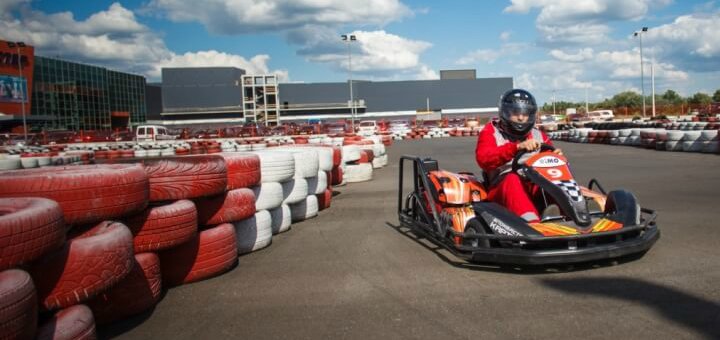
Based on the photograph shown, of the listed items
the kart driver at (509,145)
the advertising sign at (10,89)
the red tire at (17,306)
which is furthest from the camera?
the advertising sign at (10,89)

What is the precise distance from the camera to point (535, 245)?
4277 mm

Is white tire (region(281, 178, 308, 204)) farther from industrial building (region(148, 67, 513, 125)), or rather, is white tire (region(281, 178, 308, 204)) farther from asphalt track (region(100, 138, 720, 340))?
industrial building (region(148, 67, 513, 125))

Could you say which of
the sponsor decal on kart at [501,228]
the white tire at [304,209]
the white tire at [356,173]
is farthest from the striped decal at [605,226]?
the white tire at [356,173]

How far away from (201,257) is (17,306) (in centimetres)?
217

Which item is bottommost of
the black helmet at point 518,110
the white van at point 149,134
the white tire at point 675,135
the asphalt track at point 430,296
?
the asphalt track at point 430,296

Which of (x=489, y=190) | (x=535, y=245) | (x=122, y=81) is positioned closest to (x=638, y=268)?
(x=535, y=245)

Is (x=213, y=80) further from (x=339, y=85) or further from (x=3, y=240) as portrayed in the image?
(x=3, y=240)

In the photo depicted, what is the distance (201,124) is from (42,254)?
66486 millimetres

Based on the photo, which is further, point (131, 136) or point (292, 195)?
point (131, 136)

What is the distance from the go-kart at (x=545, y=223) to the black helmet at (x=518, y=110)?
0.34 meters

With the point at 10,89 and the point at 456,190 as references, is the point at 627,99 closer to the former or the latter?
the point at 10,89

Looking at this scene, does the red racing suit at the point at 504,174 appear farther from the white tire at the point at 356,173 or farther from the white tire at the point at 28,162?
the white tire at the point at 28,162

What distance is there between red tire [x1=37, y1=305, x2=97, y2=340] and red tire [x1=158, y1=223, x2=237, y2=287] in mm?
1377

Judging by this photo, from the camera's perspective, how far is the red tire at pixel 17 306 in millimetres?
2309
